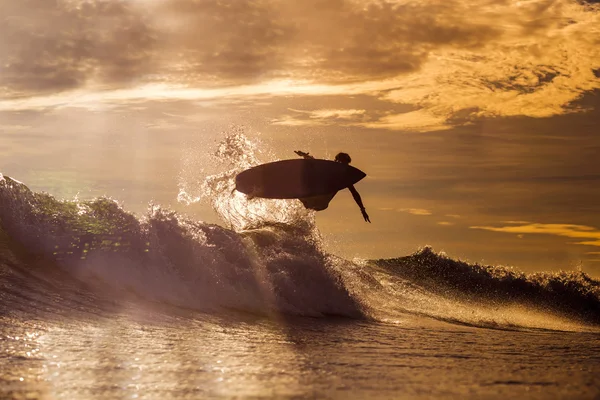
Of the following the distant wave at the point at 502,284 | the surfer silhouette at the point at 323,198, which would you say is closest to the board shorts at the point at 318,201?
the surfer silhouette at the point at 323,198

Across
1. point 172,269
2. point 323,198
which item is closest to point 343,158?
point 323,198

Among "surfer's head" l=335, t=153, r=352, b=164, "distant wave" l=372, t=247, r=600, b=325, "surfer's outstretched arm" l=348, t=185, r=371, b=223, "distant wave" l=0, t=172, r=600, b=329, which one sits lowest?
"distant wave" l=372, t=247, r=600, b=325

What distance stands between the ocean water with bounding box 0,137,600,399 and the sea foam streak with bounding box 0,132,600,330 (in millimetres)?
39

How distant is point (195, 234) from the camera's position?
571 inches

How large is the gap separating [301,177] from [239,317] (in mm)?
5129

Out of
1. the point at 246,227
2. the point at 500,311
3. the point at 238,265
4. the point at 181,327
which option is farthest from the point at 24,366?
the point at 500,311

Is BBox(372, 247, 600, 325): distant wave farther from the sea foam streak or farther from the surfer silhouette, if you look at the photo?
the surfer silhouette

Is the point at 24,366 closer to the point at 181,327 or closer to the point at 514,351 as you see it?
the point at 181,327

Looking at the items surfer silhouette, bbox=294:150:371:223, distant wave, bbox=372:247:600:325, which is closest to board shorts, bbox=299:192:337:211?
surfer silhouette, bbox=294:150:371:223

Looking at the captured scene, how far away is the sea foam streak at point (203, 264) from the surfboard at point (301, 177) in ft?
3.88

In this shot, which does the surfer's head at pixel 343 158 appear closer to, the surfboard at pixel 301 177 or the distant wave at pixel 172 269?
the surfboard at pixel 301 177

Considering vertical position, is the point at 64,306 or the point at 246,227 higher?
the point at 246,227

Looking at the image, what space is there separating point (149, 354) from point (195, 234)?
6.93m

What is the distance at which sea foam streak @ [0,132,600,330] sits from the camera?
12.1m
